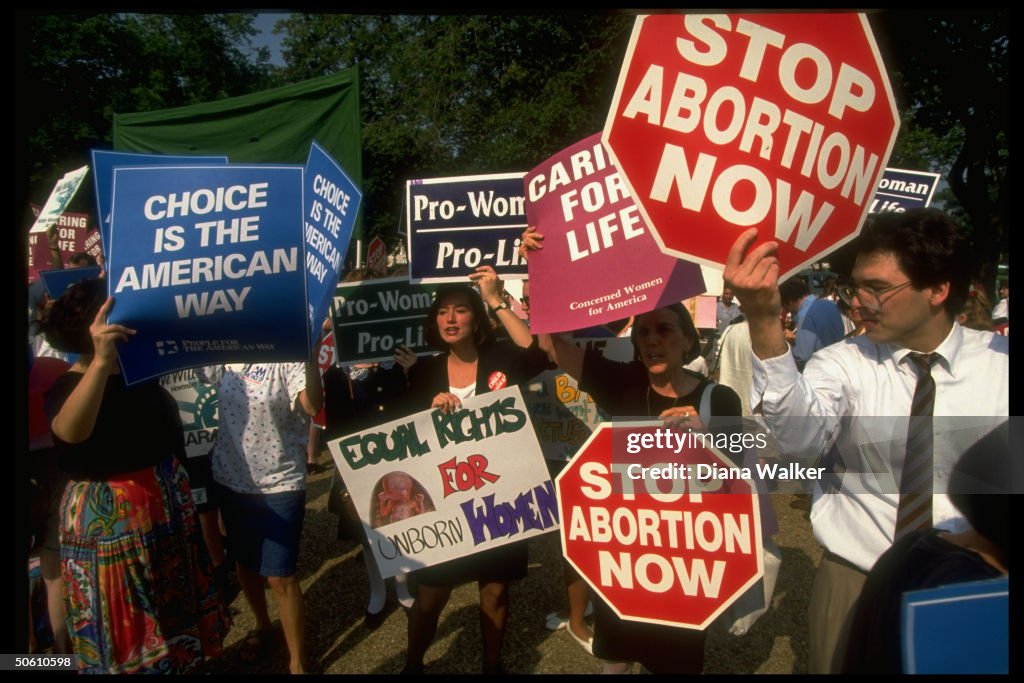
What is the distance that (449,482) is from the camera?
110 inches

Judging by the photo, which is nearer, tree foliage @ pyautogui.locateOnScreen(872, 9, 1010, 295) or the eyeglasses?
the eyeglasses

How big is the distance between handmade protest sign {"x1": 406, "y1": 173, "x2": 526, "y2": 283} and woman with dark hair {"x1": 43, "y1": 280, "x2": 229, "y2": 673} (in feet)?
4.52

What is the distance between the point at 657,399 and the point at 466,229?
139cm

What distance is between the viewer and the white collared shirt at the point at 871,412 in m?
1.71

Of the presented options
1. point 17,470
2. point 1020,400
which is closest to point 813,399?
point 1020,400

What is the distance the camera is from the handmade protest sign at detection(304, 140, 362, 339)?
8.29 ft

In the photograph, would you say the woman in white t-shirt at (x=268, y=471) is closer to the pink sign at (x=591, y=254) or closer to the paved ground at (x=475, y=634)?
the paved ground at (x=475, y=634)

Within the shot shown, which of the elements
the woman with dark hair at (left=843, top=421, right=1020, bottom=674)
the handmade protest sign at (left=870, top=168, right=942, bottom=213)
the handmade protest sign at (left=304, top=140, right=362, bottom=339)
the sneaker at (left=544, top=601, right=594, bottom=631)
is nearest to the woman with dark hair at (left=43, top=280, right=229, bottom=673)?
the handmade protest sign at (left=304, top=140, right=362, bottom=339)

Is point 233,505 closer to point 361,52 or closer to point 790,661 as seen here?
point 790,661

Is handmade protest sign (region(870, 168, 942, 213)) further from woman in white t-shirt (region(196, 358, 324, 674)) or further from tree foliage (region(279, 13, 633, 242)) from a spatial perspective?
tree foliage (region(279, 13, 633, 242))

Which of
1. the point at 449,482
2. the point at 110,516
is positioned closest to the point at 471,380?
the point at 449,482

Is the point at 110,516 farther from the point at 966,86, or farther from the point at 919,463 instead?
the point at 966,86

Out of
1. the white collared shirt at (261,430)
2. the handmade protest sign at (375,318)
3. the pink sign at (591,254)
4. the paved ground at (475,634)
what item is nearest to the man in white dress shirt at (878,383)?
the pink sign at (591,254)

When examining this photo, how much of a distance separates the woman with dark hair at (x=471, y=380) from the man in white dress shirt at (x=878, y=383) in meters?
1.37
